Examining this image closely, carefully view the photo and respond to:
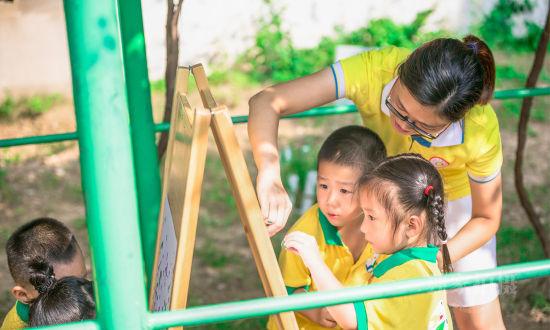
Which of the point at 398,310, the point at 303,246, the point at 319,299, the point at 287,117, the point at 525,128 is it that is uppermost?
the point at 287,117

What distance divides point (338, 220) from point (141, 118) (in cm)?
81

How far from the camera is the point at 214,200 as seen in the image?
5.20 m

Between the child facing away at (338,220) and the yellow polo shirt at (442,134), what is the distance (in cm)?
11

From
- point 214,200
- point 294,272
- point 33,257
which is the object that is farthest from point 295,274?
point 214,200

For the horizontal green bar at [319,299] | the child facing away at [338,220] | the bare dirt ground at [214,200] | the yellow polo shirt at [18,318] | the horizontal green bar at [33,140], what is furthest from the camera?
the bare dirt ground at [214,200]

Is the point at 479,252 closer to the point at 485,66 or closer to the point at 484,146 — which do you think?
the point at 484,146

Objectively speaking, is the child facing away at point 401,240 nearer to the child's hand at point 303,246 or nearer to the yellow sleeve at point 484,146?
the child's hand at point 303,246

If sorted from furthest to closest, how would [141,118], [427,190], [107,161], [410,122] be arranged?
1. [141,118]
2. [410,122]
3. [427,190]
4. [107,161]

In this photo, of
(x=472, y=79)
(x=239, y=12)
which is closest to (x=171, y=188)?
(x=472, y=79)

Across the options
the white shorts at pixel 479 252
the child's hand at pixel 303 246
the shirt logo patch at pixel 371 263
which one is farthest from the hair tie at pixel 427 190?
the white shorts at pixel 479 252

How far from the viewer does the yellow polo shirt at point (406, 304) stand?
1973mm

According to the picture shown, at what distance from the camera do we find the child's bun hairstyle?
211cm

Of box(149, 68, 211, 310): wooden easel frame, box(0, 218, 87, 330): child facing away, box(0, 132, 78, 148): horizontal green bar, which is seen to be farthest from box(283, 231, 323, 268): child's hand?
Result: box(0, 132, 78, 148): horizontal green bar

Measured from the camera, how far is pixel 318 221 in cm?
245
